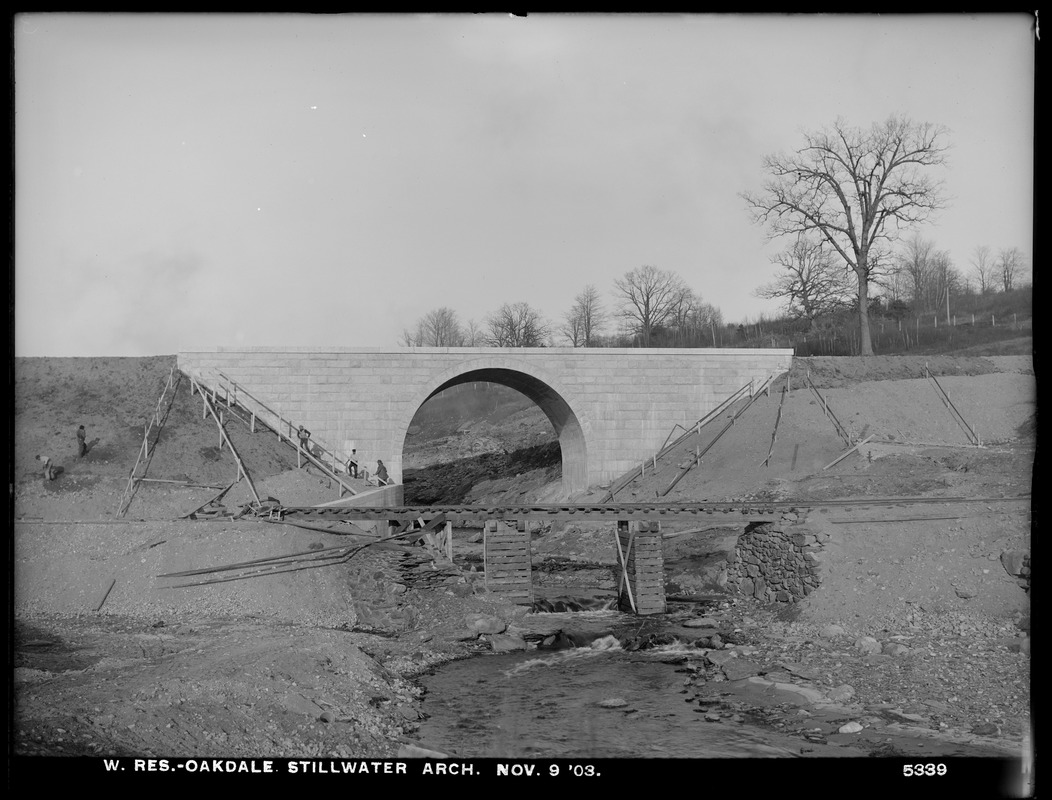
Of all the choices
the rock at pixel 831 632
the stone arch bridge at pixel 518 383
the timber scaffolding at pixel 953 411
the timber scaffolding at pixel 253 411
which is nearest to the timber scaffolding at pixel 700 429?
the stone arch bridge at pixel 518 383

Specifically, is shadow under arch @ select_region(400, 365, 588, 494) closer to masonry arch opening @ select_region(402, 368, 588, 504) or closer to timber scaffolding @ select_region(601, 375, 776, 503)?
masonry arch opening @ select_region(402, 368, 588, 504)

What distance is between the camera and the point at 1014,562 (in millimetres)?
15531

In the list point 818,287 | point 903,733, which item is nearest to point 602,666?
point 903,733

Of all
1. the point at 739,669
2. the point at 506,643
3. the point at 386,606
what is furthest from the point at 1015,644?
the point at 386,606

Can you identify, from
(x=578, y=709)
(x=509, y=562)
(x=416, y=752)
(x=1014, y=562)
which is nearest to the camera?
(x=416, y=752)

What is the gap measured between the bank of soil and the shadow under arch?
21.0ft

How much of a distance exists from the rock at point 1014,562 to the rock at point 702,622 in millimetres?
6287

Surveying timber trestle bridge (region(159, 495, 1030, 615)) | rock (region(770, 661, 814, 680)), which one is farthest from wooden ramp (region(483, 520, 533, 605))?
rock (region(770, 661, 814, 680))

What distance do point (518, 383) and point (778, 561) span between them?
21.1 m

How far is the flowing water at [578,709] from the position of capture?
11125mm

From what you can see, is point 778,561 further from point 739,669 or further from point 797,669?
point 797,669

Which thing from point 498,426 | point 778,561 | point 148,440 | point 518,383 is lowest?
point 778,561

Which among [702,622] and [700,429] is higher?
[700,429]
